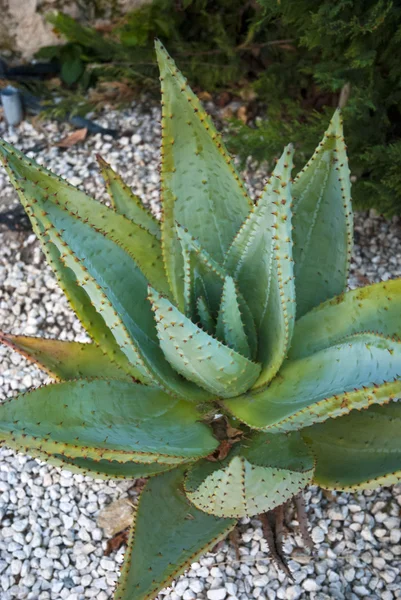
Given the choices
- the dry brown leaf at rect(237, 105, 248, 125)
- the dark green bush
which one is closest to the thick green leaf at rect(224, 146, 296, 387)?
the dark green bush

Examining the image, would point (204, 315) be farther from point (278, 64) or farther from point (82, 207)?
point (278, 64)

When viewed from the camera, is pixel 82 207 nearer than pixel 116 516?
Yes

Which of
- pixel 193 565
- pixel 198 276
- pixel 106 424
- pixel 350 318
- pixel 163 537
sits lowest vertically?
pixel 193 565

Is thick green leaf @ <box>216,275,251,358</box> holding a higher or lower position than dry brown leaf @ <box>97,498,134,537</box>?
higher

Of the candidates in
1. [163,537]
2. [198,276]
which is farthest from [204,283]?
[163,537]

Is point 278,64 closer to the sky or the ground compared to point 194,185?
closer to the ground

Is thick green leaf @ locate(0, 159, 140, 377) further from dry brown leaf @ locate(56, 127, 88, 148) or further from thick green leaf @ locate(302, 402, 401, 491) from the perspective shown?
dry brown leaf @ locate(56, 127, 88, 148)

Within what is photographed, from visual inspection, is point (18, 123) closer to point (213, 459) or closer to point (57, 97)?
point (57, 97)

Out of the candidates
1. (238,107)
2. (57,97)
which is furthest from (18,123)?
(238,107)
